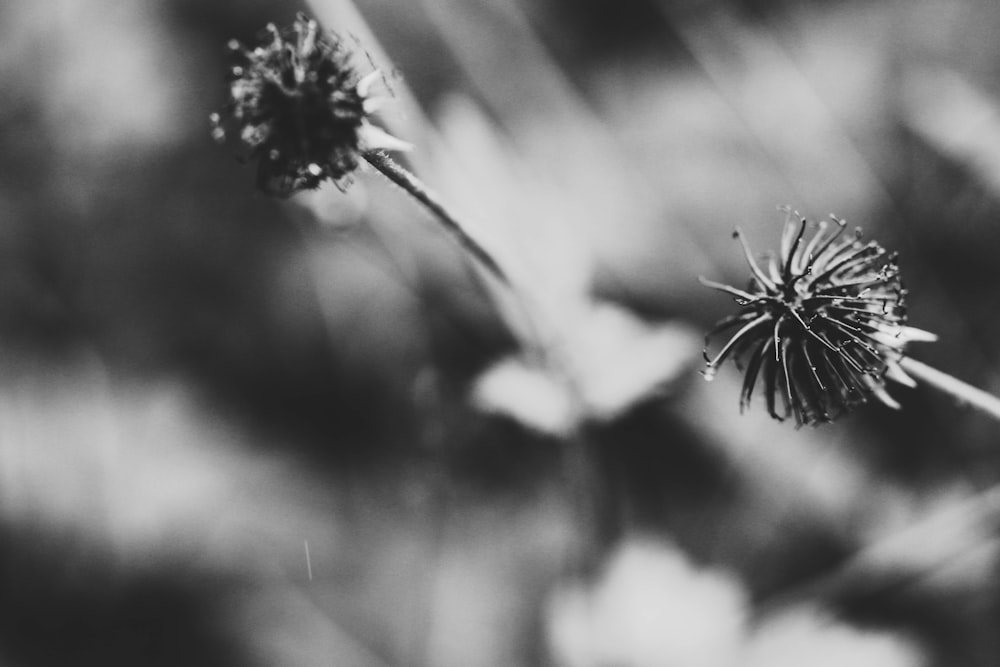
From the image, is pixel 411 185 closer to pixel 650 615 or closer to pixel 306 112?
pixel 306 112

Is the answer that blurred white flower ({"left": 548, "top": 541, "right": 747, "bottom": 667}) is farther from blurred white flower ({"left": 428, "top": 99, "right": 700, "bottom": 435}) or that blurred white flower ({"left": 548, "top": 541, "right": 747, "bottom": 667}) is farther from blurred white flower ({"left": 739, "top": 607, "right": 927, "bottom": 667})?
blurred white flower ({"left": 428, "top": 99, "right": 700, "bottom": 435})

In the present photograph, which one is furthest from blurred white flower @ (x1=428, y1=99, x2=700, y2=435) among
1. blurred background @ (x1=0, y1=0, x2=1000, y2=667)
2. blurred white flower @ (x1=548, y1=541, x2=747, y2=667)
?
blurred white flower @ (x1=548, y1=541, x2=747, y2=667)

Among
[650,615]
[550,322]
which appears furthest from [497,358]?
[650,615]

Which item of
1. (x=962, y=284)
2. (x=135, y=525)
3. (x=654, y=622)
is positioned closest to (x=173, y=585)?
(x=135, y=525)

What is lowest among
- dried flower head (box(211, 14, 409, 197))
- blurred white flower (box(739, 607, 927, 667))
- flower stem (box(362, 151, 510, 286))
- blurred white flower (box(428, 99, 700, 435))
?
blurred white flower (box(739, 607, 927, 667))

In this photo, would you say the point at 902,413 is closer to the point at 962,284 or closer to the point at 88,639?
the point at 962,284

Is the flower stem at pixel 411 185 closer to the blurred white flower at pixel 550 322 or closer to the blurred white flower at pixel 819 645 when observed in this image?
the blurred white flower at pixel 550 322
